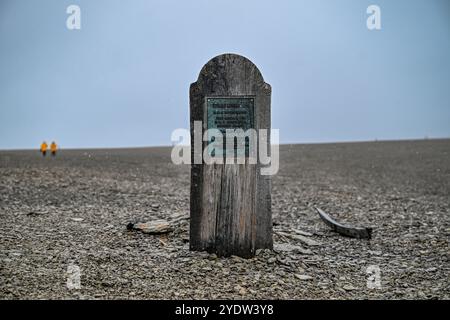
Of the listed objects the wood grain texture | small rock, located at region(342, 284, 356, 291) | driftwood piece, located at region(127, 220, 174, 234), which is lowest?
small rock, located at region(342, 284, 356, 291)

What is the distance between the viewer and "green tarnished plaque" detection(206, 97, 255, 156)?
6.46m

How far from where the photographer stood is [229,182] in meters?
6.48

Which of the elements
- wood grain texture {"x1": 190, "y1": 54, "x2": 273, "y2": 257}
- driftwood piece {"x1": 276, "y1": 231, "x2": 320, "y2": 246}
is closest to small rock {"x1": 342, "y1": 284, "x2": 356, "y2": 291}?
wood grain texture {"x1": 190, "y1": 54, "x2": 273, "y2": 257}

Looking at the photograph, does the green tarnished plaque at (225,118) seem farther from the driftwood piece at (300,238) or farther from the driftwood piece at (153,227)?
the driftwood piece at (300,238)

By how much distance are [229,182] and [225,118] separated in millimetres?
1017

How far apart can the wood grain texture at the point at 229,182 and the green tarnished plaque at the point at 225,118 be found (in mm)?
92

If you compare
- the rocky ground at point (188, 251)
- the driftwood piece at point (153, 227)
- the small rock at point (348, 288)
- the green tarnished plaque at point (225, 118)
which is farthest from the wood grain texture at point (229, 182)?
the driftwood piece at point (153, 227)

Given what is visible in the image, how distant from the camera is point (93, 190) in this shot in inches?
525

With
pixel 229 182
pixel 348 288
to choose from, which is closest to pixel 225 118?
pixel 229 182

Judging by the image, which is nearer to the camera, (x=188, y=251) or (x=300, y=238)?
(x=188, y=251)

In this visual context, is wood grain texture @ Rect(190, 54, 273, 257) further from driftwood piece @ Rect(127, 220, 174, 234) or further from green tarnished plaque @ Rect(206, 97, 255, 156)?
driftwood piece @ Rect(127, 220, 174, 234)

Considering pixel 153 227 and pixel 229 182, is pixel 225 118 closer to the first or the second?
pixel 229 182

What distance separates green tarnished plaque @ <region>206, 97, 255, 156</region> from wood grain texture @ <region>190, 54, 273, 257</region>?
0.30 ft
